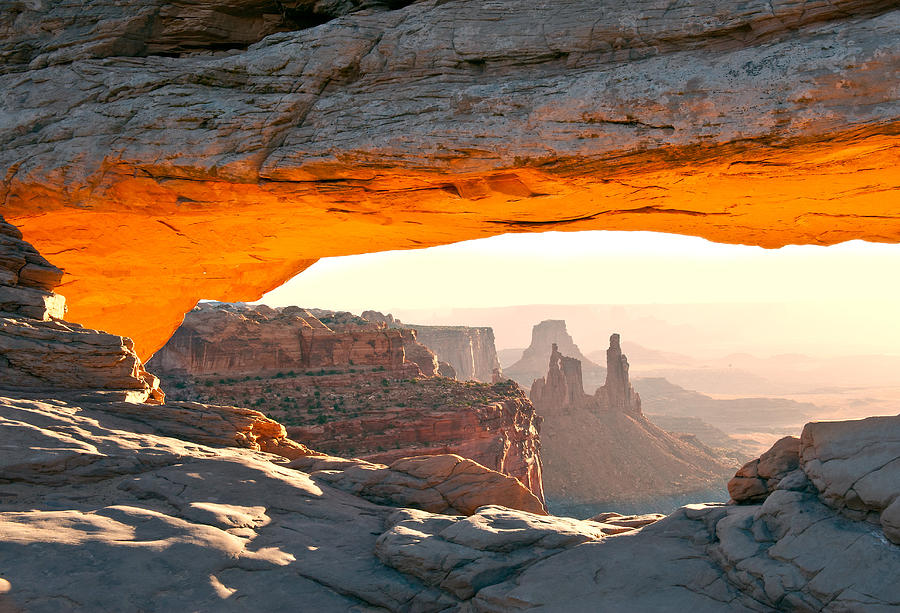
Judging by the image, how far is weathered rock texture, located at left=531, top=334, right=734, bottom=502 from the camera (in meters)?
70.5

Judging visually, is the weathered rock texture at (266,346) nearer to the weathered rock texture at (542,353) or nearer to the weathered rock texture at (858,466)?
the weathered rock texture at (858,466)

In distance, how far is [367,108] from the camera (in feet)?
40.2

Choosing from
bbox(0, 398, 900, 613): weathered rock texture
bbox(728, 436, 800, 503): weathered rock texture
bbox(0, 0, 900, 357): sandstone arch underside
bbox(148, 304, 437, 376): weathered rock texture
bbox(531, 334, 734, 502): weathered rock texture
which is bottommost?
bbox(531, 334, 734, 502): weathered rock texture

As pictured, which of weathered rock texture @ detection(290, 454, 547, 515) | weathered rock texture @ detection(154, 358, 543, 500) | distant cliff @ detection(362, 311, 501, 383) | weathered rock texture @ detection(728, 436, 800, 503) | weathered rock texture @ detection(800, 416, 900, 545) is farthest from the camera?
distant cliff @ detection(362, 311, 501, 383)

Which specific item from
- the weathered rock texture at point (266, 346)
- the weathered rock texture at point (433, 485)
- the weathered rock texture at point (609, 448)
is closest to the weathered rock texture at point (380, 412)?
the weathered rock texture at point (266, 346)

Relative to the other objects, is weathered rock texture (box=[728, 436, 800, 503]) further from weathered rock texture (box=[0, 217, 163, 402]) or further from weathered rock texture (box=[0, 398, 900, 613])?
weathered rock texture (box=[0, 217, 163, 402])

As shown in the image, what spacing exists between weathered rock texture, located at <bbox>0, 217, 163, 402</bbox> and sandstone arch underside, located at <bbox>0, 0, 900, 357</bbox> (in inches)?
53.5

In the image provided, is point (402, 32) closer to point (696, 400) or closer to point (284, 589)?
point (284, 589)

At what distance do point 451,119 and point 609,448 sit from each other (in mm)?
73322

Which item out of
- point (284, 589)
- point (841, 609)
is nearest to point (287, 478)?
point (284, 589)

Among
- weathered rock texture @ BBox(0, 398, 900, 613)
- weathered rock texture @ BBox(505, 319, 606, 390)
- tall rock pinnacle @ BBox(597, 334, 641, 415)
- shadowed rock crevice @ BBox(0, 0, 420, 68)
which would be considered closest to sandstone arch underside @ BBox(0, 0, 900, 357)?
shadowed rock crevice @ BBox(0, 0, 420, 68)

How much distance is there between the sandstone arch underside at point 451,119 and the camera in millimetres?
10234

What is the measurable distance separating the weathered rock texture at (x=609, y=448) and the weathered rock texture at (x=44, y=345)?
58874 millimetres

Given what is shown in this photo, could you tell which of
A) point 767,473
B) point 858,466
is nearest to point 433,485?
point 767,473
